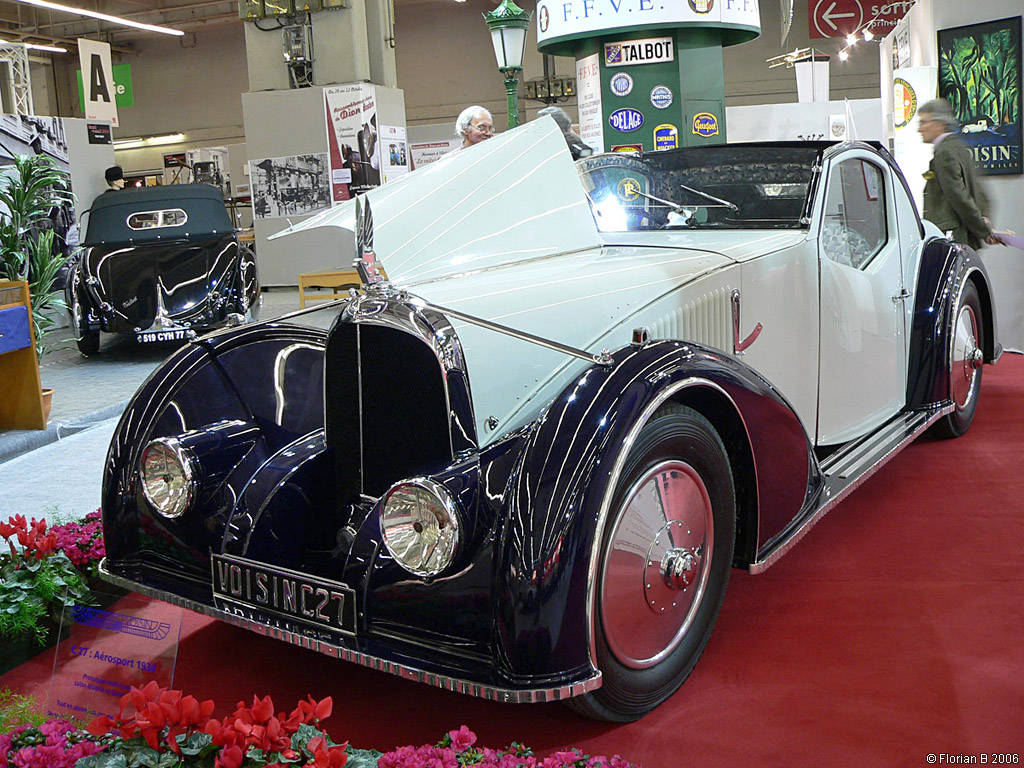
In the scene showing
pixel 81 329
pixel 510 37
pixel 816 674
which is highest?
pixel 510 37

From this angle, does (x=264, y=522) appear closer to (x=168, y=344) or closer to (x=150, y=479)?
(x=150, y=479)

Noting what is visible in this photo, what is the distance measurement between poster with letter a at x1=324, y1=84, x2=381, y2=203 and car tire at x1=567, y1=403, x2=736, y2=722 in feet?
36.8

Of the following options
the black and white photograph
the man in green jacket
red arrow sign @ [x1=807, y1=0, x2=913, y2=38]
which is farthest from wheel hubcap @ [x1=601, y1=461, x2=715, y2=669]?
the black and white photograph

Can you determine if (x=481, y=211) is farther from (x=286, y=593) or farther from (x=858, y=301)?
(x=858, y=301)

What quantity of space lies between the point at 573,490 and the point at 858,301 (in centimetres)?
199

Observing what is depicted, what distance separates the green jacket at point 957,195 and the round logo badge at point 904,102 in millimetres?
1529

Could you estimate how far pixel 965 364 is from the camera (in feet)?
14.5

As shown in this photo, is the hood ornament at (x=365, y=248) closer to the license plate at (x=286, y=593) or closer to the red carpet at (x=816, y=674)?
the license plate at (x=286, y=593)

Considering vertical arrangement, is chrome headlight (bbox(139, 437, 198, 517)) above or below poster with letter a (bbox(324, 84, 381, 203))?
below

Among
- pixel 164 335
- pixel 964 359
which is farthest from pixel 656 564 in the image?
pixel 164 335

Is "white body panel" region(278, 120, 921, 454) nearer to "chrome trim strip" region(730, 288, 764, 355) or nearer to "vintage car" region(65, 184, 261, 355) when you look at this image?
"chrome trim strip" region(730, 288, 764, 355)

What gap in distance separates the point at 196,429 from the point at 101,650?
0.71 m

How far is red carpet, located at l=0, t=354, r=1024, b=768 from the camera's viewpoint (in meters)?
2.25

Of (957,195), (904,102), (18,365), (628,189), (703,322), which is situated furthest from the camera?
(904,102)
